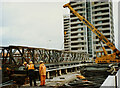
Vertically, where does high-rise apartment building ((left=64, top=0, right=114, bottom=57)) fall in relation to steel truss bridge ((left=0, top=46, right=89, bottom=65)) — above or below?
above

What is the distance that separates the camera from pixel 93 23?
50.4m

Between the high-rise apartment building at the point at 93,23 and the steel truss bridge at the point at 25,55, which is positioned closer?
the steel truss bridge at the point at 25,55

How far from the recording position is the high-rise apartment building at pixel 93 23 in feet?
158

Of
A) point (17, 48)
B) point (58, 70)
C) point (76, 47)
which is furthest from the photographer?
point (76, 47)

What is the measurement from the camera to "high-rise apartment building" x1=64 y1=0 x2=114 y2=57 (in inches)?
1902

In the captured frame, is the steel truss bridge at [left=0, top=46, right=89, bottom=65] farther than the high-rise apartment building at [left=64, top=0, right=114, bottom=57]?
No

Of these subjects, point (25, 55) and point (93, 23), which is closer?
point (25, 55)

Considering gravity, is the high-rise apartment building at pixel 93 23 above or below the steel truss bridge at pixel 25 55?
above

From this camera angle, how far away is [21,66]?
9.96m

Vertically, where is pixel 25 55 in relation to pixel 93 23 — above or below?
below

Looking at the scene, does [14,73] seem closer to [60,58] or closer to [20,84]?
[20,84]

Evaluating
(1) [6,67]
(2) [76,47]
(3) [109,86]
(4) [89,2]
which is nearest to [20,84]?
(1) [6,67]

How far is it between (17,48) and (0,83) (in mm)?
2680

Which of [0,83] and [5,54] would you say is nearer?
[0,83]
